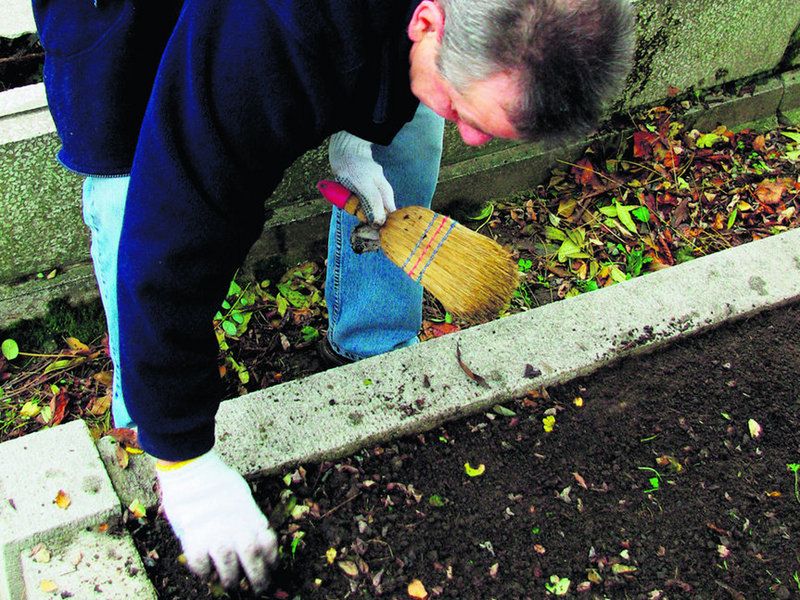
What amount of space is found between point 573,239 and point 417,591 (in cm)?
174

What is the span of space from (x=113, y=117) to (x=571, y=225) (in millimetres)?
2103

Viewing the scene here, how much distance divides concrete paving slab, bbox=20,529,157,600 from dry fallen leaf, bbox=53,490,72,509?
8cm

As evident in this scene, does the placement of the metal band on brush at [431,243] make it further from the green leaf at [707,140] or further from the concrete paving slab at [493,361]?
the green leaf at [707,140]

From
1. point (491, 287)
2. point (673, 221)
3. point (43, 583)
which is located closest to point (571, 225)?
point (673, 221)

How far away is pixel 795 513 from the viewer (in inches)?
78.0

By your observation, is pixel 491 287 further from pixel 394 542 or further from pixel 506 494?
pixel 394 542

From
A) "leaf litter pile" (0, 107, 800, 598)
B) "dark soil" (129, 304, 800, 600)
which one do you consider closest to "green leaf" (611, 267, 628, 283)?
"leaf litter pile" (0, 107, 800, 598)

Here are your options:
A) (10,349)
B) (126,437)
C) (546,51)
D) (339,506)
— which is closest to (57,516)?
(126,437)

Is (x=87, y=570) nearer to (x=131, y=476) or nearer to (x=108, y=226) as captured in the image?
(x=131, y=476)

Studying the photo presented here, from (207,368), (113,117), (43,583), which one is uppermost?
(113,117)

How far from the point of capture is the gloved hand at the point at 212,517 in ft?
5.21

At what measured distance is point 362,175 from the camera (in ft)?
6.69

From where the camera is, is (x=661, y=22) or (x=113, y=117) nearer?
(x=113, y=117)

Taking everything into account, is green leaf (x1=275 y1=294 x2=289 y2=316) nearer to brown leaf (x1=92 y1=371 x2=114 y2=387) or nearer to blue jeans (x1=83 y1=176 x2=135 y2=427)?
brown leaf (x1=92 y1=371 x2=114 y2=387)
